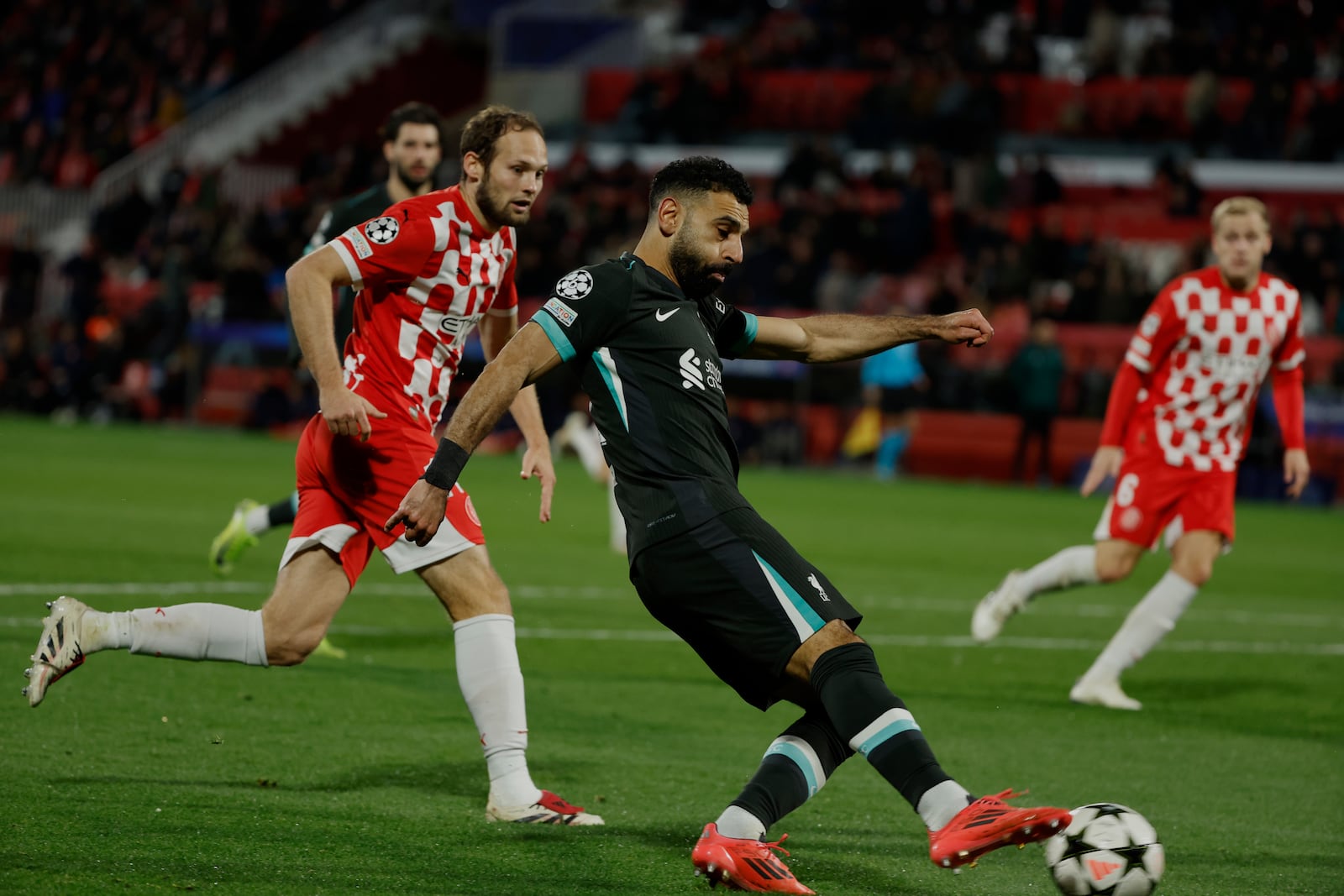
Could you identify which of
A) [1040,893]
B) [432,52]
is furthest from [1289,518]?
[432,52]

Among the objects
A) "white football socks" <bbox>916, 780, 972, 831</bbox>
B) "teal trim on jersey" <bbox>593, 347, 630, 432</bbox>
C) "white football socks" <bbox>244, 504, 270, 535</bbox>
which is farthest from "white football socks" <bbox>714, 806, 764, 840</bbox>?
"white football socks" <bbox>244, 504, 270, 535</bbox>

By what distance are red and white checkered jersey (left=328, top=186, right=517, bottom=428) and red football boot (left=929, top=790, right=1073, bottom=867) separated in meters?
2.54

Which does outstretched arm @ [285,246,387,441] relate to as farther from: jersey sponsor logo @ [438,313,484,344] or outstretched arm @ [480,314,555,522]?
outstretched arm @ [480,314,555,522]

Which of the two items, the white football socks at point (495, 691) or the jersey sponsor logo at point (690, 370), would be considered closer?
the jersey sponsor logo at point (690, 370)

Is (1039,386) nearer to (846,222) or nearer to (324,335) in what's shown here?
(846,222)

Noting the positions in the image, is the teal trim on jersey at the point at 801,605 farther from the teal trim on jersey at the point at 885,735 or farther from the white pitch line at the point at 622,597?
the white pitch line at the point at 622,597

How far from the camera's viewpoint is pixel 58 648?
548 cm

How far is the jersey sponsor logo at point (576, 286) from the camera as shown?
15.0 ft

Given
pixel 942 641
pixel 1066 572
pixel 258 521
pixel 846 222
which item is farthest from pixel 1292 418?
pixel 846 222

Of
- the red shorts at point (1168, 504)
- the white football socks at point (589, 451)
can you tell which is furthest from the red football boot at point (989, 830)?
the white football socks at point (589, 451)

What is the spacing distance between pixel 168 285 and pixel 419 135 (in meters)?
21.3

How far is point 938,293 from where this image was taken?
77.4 ft

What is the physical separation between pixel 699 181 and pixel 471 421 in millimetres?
931

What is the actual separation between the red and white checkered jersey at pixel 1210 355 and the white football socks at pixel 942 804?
4.55 meters
